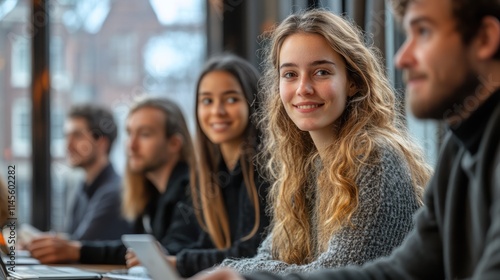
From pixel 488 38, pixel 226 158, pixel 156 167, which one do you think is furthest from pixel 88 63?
pixel 488 38

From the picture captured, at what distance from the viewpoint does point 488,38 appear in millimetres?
1356

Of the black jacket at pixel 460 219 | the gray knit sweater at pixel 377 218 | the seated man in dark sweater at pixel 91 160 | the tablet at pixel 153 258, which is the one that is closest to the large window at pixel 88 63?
the seated man in dark sweater at pixel 91 160

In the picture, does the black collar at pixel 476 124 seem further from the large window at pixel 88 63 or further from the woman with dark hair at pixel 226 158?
the large window at pixel 88 63

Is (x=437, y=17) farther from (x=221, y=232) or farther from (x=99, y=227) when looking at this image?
(x=99, y=227)

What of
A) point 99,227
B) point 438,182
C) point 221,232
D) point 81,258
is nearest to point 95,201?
point 99,227

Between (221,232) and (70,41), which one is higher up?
(70,41)

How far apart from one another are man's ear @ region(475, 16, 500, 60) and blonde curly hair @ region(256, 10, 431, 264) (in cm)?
79

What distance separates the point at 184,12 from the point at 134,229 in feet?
6.22

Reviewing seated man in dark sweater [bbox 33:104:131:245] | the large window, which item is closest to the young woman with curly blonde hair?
seated man in dark sweater [bbox 33:104:131:245]

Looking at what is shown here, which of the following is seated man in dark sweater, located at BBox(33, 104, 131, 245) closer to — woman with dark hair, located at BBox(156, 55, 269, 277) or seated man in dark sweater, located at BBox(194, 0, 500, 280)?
woman with dark hair, located at BBox(156, 55, 269, 277)

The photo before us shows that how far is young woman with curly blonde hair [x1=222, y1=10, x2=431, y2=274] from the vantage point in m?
2.07

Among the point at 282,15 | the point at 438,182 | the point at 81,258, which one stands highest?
the point at 282,15

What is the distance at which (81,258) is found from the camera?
3.40 meters

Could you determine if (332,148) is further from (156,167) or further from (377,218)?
(156,167)
